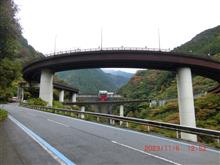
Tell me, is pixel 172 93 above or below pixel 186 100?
above

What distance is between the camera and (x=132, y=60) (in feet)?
150

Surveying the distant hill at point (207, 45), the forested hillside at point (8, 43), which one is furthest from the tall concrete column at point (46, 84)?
the distant hill at point (207, 45)

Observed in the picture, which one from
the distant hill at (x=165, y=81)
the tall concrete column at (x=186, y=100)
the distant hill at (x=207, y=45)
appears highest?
the distant hill at (x=207, y=45)

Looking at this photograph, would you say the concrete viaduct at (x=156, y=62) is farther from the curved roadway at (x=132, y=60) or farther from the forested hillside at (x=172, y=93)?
the forested hillside at (x=172, y=93)

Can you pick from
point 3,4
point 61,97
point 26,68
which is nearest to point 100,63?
point 26,68

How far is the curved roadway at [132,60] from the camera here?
44906 mm

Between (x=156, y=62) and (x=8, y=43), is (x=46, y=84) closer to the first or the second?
(x=156, y=62)

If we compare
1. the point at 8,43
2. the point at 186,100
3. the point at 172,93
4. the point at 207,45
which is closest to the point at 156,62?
the point at 186,100

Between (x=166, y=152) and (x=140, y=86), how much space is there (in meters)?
154

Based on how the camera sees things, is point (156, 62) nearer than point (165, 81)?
Yes

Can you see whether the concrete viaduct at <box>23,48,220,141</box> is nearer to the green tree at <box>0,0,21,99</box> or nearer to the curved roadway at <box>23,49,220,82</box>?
the curved roadway at <box>23,49,220,82</box>

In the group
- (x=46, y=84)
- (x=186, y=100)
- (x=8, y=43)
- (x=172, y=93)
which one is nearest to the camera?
(x=8, y=43)

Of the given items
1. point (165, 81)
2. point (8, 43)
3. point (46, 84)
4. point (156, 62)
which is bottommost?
point (8, 43)

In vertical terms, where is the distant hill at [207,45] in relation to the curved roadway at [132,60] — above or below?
above
